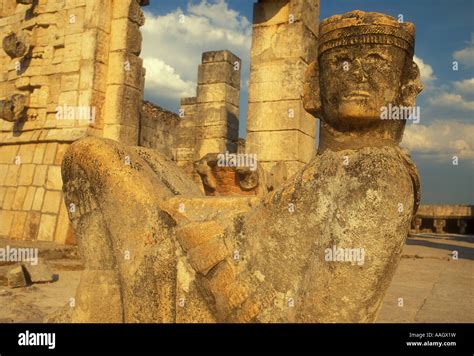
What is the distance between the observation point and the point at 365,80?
1.84 m

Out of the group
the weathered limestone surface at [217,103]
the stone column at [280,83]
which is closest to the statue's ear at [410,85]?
the stone column at [280,83]

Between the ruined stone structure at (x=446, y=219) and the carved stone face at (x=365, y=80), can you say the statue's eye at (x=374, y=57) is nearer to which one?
the carved stone face at (x=365, y=80)

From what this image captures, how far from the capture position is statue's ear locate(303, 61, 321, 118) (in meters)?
2.04

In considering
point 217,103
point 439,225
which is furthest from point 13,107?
point 439,225

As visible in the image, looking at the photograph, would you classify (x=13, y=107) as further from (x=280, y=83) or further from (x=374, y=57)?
(x=374, y=57)

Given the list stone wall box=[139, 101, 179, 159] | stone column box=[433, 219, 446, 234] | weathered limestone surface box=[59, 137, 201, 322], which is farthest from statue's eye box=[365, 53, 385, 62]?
stone column box=[433, 219, 446, 234]

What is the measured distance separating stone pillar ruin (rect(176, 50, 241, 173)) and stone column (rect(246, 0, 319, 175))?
4990 millimetres

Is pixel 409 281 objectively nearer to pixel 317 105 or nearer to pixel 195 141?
pixel 317 105

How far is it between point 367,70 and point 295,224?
2.19 ft

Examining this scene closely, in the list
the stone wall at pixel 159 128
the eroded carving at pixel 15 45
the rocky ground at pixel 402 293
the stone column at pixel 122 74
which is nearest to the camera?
the rocky ground at pixel 402 293

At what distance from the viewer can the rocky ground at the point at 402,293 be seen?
379cm

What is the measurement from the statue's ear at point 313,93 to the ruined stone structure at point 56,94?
608 cm
